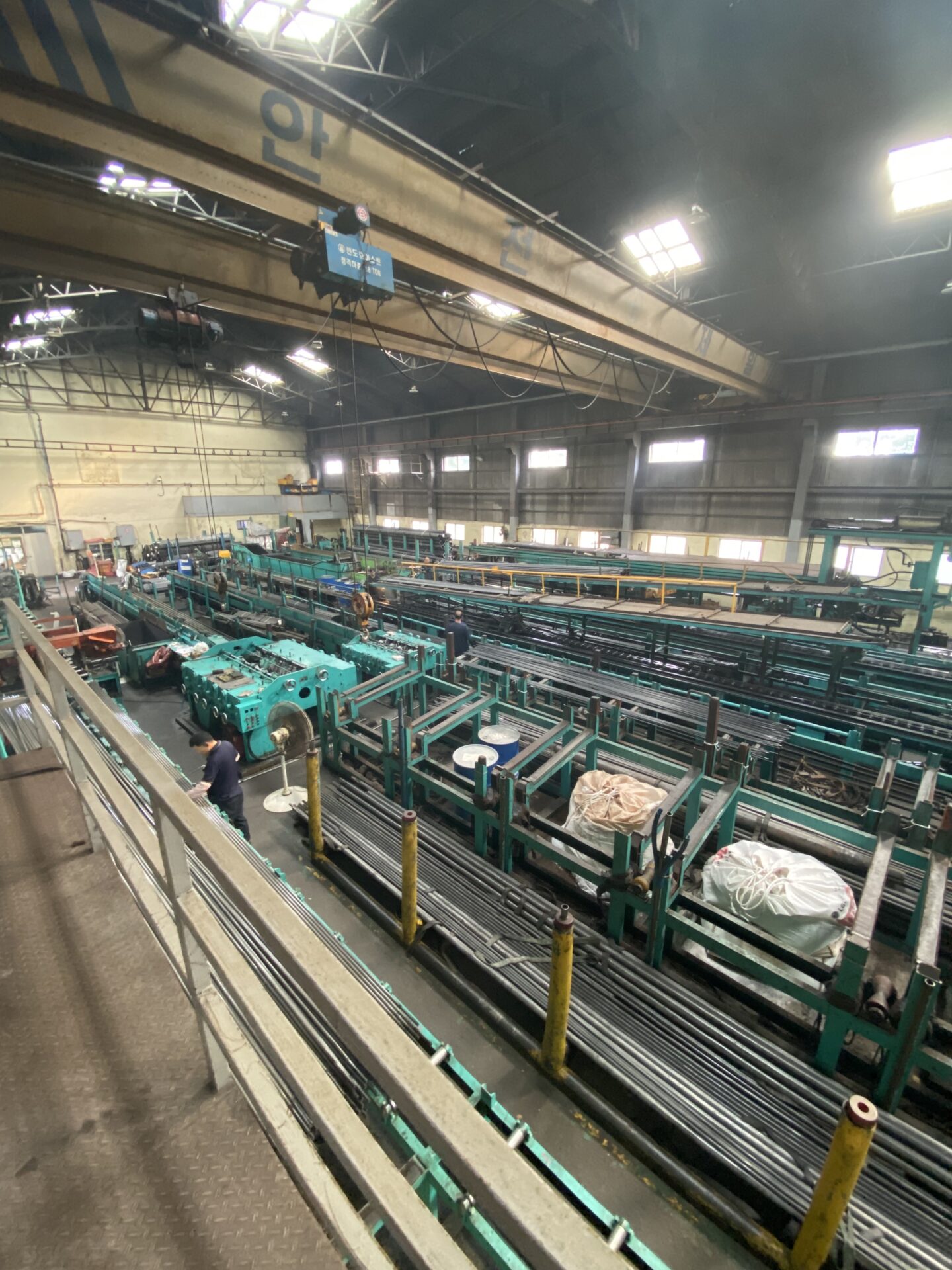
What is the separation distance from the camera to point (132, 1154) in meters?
1.10

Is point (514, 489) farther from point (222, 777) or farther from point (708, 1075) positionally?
point (708, 1075)

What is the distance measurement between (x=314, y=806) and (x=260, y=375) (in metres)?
21.9

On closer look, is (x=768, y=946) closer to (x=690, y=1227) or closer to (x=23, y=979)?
(x=690, y=1227)

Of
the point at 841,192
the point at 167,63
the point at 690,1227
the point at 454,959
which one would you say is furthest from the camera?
the point at 841,192

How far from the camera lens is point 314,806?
446 centimetres

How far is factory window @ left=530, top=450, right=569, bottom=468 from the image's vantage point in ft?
55.9

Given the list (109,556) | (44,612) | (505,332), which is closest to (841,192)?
(505,332)

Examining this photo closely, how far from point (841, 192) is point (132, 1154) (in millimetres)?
10432

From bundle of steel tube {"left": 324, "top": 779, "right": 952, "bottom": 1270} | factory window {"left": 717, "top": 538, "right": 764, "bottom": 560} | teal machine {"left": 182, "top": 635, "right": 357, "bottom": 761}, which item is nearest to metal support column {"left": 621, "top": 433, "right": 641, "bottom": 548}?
factory window {"left": 717, "top": 538, "right": 764, "bottom": 560}

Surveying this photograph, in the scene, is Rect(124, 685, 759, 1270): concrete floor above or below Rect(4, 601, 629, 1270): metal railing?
below

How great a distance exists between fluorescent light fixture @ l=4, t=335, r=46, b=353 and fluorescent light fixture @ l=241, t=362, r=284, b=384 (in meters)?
6.06

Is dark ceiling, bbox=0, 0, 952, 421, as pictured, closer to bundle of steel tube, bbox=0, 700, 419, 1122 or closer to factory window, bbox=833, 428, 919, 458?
factory window, bbox=833, 428, 919, 458

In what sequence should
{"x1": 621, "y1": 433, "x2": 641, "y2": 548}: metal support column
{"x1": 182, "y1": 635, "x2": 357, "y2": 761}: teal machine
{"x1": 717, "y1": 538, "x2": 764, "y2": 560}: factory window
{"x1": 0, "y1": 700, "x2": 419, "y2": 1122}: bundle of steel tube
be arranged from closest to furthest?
{"x1": 0, "y1": 700, "x2": 419, "y2": 1122}: bundle of steel tube < {"x1": 182, "y1": 635, "x2": 357, "y2": 761}: teal machine < {"x1": 717, "y1": 538, "x2": 764, "y2": 560}: factory window < {"x1": 621, "y1": 433, "x2": 641, "y2": 548}: metal support column

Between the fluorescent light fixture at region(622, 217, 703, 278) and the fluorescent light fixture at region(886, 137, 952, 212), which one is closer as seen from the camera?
the fluorescent light fixture at region(886, 137, 952, 212)
